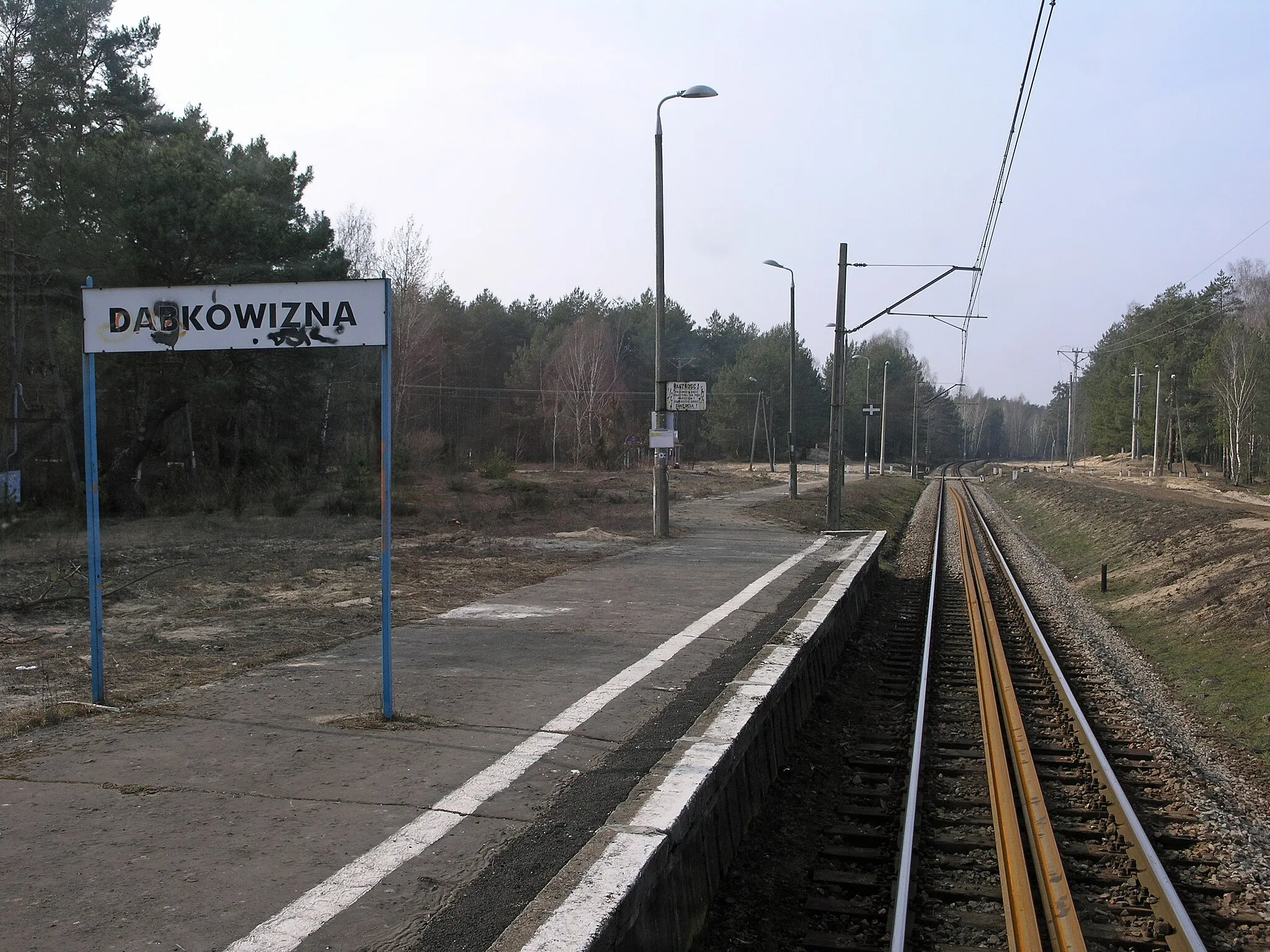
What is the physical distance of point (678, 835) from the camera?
4.54 meters

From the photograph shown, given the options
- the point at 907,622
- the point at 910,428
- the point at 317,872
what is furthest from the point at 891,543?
the point at 910,428

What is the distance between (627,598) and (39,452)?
73.4 ft

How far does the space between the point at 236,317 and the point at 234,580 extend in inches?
320

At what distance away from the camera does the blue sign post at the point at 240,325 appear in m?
5.97

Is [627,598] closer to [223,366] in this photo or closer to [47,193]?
[223,366]

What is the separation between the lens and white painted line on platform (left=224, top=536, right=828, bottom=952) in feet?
11.5

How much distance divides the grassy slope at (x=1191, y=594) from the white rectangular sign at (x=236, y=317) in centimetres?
740

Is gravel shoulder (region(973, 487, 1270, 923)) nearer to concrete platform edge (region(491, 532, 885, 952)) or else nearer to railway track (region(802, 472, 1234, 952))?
railway track (region(802, 472, 1234, 952))

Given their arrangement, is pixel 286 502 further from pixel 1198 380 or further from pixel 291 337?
pixel 1198 380

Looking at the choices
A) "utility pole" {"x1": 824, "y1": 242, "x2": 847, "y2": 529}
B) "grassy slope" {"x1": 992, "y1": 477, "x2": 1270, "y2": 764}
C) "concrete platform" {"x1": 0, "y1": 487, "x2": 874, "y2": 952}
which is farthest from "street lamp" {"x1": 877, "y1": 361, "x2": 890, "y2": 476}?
"concrete platform" {"x1": 0, "y1": 487, "x2": 874, "y2": 952}

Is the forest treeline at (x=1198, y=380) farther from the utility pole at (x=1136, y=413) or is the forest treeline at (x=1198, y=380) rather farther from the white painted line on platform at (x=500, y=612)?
the white painted line on platform at (x=500, y=612)

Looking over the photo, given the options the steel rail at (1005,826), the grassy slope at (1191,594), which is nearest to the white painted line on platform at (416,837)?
the steel rail at (1005,826)

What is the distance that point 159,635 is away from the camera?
367 inches

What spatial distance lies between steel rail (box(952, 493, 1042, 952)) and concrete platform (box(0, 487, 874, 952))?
6.24 feet
